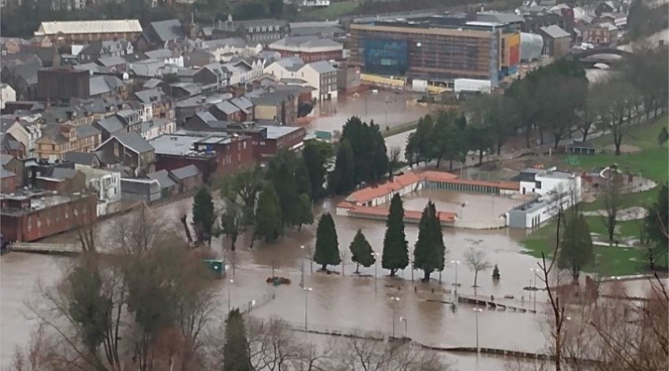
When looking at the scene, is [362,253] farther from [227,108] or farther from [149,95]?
[149,95]

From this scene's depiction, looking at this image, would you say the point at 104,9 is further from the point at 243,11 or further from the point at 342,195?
the point at 342,195

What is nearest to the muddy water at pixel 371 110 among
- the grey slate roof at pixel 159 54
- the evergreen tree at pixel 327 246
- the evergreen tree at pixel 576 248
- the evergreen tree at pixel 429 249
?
the grey slate roof at pixel 159 54

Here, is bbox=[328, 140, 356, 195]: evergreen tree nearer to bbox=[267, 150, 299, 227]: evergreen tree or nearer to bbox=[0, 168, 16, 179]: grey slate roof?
bbox=[267, 150, 299, 227]: evergreen tree

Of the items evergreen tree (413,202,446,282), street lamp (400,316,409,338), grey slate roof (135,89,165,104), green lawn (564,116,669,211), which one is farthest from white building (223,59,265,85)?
street lamp (400,316,409,338)

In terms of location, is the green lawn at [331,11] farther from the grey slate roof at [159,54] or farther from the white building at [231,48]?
the grey slate roof at [159,54]

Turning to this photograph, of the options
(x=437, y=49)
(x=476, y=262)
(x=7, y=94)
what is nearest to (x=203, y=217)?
(x=476, y=262)

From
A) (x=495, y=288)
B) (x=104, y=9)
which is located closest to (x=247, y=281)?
(x=495, y=288)
